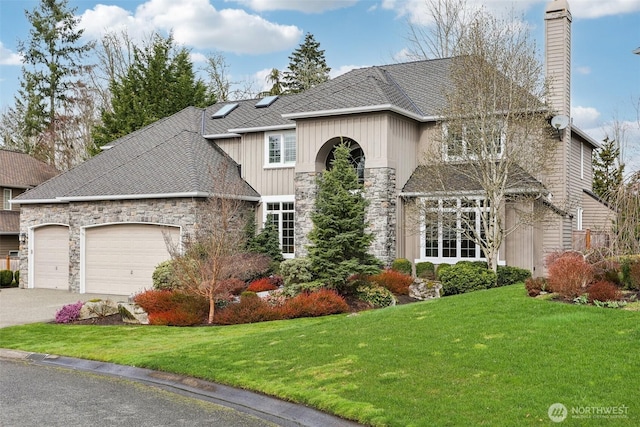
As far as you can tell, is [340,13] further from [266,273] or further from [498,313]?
[498,313]

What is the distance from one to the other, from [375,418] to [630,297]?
5.75 m

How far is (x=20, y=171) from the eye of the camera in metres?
32.4

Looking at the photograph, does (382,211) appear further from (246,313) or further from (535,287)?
(535,287)

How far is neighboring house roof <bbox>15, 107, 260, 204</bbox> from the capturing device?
20750 millimetres

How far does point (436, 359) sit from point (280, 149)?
50.9ft

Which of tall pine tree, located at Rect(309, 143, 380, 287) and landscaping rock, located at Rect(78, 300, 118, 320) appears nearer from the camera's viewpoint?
landscaping rock, located at Rect(78, 300, 118, 320)

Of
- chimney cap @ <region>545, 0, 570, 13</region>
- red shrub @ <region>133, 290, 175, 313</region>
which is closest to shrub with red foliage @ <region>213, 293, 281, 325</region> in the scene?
red shrub @ <region>133, 290, 175, 313</region>

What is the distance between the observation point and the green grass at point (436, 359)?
21.7ft

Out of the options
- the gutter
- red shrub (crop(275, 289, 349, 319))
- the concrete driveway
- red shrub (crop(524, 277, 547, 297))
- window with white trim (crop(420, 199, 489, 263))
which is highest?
the gutter

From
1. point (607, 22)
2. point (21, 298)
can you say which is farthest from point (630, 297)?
point (21, 298)

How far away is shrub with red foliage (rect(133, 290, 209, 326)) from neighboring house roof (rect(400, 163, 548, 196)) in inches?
308

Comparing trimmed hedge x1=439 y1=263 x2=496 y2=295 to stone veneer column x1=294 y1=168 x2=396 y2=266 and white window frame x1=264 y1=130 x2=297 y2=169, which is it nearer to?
stone veneer column x1=294 y1=168 x2=396 y2=266

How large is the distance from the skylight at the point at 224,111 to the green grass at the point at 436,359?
1487 cm

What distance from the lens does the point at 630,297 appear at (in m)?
10.2
